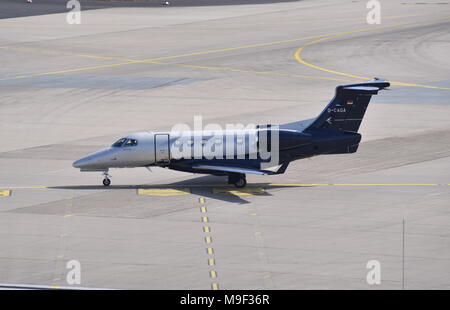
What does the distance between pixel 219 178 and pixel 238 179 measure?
2488 mm

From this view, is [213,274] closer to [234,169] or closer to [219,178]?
[234,169]

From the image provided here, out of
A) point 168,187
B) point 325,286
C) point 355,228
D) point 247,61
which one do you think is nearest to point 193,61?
point 247,61

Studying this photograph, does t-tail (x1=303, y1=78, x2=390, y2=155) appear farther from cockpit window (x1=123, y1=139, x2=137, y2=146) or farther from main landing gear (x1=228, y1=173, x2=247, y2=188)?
cockpit window (x1=123, y1=139, x2=137, y2=146)

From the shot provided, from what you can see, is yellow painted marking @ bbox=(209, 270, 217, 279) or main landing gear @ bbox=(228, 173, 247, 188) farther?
main landing gear @ bbox=(228, 173, 247, 188)

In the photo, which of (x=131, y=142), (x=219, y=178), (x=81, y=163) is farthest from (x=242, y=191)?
(x=81, y=163)

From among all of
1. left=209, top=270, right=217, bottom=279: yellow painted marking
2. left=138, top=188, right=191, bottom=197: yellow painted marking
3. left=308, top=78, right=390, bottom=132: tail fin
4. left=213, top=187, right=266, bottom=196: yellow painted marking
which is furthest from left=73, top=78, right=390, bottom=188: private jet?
left=209, top=270, right=217, bottom=279: yellow painted marking

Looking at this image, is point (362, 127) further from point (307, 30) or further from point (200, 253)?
point (307, 30)

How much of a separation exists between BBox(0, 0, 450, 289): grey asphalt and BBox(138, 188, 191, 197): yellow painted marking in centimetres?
21

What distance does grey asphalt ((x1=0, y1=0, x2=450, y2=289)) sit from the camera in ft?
123

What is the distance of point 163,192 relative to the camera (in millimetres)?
47875

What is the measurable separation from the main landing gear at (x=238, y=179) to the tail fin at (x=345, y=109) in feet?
14.7

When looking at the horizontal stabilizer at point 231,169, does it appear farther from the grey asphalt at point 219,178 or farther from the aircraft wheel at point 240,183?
the grey asphalt at point 219,178
